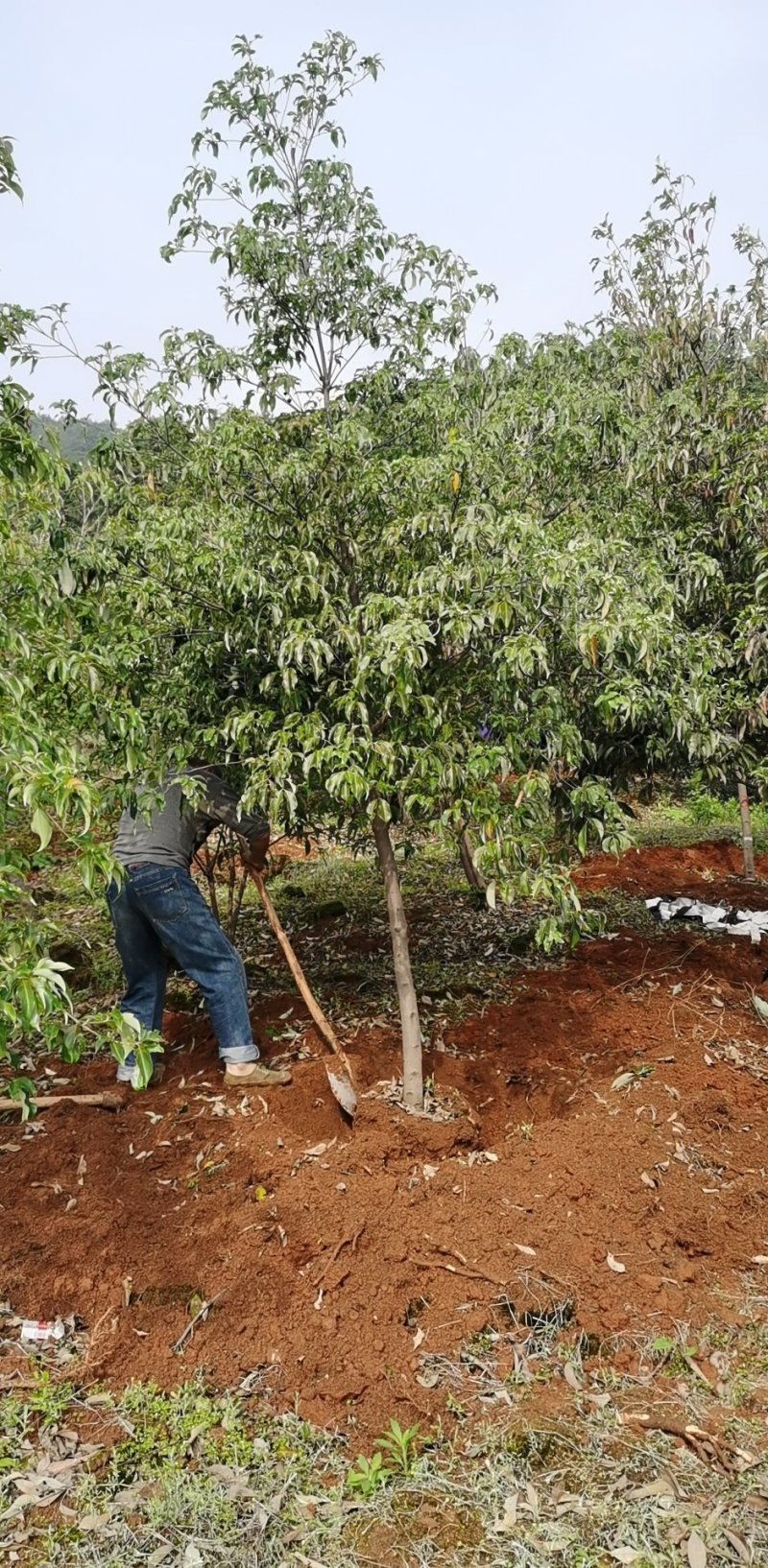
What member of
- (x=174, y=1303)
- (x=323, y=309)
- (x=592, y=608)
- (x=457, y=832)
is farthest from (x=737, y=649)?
(x=174, y=1303)

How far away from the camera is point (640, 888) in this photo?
24.1 feet

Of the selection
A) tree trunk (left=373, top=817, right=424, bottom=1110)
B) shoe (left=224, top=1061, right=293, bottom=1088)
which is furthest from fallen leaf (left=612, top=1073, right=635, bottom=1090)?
shoe (left=224, top=1061, right=293, bottom=1088)

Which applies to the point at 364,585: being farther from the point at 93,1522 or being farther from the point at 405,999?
the point at 93,1522

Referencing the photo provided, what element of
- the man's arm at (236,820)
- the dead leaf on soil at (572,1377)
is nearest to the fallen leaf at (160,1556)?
the dead leaf on soil at (572,1377)

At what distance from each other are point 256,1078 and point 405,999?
786 millimetres

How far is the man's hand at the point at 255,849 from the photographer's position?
4281 millimetres

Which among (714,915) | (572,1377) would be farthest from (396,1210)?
(714,915)

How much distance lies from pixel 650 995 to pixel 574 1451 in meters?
2.72

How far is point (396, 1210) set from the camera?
10.6 feet

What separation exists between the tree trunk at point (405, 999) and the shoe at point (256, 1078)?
22.2 inches

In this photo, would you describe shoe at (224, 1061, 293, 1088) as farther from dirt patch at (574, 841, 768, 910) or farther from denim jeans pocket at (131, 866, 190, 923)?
dirt patch at (574, 841, 768, 910)

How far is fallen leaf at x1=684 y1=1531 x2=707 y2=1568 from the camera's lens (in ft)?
6.75

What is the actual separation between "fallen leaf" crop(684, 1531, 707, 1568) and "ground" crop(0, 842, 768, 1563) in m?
0.05

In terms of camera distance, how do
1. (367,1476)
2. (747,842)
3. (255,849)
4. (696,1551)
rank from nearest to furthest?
(696,1551) → (367,1476) → (255,849) → (747,842)
